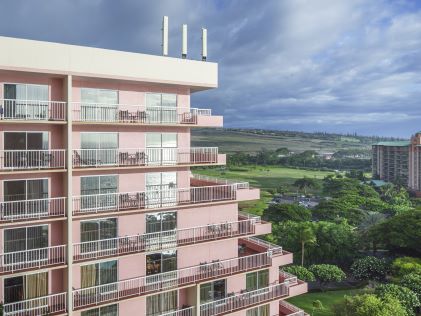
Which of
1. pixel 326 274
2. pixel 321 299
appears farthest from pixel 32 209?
pixel 326 274

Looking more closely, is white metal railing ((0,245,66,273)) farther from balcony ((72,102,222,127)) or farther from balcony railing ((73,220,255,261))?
balcony ((72,102,222,127))

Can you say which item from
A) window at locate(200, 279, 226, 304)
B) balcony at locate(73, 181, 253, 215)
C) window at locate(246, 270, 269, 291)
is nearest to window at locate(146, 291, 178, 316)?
window at locate(200, 279, 226, 304)

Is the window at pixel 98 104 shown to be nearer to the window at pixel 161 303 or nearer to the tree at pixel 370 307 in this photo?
the window at pixel 161 303

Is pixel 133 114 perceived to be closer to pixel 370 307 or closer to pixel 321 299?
pixel 370 307

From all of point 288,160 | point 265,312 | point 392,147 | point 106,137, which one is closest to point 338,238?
point 265,312

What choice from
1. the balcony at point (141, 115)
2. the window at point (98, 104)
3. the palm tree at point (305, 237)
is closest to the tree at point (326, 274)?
the palm tree at point (305, 237)
